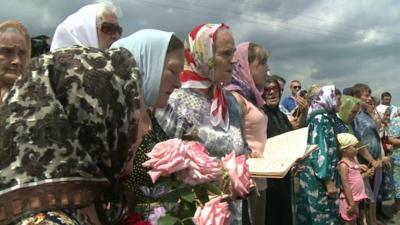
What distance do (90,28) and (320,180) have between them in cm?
296

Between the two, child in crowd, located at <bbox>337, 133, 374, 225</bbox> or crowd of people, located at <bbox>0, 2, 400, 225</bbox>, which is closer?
crowd of people, located at <bbox>0, 2, 400, 225</bbox>

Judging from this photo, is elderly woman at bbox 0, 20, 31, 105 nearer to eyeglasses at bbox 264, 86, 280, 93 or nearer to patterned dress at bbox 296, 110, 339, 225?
eyeglasses at bbox 264, 86, 280, 93

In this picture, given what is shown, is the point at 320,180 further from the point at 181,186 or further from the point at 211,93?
the point at 181,186

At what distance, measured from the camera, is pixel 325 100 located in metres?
5.05

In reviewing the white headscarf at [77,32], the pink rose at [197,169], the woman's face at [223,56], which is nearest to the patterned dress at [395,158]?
the woman's face at [223,56]

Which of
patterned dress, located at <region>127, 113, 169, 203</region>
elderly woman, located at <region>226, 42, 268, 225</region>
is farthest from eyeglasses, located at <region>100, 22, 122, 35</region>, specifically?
elderly woman, located at <region>226, 42, 268, 225</region>

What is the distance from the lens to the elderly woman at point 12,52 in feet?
8.62

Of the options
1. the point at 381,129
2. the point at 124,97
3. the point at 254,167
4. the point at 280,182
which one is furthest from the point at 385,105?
the point at 124,97

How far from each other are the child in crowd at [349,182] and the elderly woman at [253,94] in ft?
5.76

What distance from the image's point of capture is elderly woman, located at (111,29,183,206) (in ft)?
6.30

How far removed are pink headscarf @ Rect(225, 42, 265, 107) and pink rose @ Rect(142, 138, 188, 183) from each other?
1891 mm

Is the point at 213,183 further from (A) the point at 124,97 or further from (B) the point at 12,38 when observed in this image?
(B) the point at 12,38

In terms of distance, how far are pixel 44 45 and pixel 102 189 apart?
2.13 metres

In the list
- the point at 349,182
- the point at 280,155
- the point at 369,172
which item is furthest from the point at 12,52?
the point at 369,172
